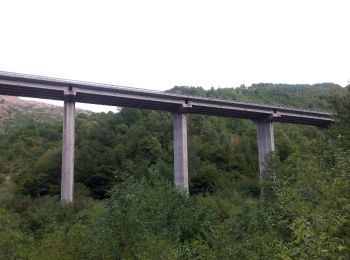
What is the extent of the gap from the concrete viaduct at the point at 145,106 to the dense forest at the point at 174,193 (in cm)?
241

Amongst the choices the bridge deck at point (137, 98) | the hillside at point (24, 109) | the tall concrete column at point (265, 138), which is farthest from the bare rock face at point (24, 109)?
the tall concrete column at point (265, 138)

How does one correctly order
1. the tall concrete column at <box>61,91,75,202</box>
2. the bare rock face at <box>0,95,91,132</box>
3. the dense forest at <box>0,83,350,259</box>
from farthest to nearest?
1. the bare rock face at <box>0,95,91,132</box>
2. the tall concrete column at <box>61,91,75,202</box>
3. the dense forest at <box>0,83,350,259</box>

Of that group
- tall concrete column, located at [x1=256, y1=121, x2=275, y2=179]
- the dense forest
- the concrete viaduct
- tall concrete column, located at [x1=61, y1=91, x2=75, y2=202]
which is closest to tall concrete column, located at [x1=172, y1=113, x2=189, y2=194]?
the concrete viaduct

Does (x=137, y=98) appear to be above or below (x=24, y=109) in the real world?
below

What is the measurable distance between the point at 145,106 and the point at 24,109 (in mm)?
84704

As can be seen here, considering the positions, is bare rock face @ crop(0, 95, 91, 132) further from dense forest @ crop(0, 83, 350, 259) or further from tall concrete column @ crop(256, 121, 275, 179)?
tall concrete column @ crop(256, 121, 275, 179)

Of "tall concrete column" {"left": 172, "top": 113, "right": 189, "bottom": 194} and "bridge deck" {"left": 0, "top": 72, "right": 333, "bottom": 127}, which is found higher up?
"bridge deck" {"left": 0, "top": 72, "right": 333, "bottom": 127}

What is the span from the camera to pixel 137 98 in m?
35.5

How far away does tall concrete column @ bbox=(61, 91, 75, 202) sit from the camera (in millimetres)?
31031

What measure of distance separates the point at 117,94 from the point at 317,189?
26.2m

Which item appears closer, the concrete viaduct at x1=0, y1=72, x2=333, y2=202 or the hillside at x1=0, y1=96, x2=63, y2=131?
the concrete viaduct at x1=0, y1=72, x2=333, y2=202

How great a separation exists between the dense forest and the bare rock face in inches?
133

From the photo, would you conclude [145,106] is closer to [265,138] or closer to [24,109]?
[265,138]

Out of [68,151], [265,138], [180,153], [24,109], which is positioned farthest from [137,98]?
[24,109]
